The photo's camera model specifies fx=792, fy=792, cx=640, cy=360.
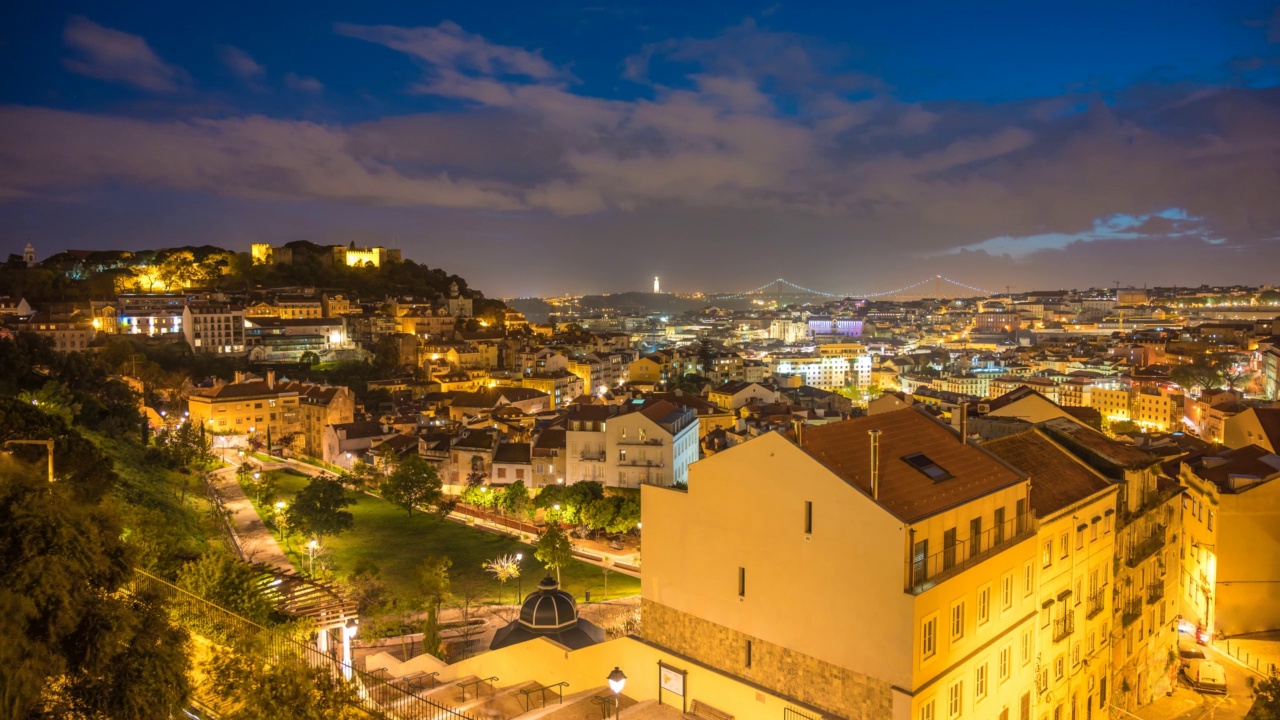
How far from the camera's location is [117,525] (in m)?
8.75

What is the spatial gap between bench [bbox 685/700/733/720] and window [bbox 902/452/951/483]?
4207 mm

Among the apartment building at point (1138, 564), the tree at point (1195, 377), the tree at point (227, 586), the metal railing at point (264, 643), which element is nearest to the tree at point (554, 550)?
the tree at point (227, 586)

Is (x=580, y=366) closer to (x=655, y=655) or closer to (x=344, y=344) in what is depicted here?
(x=344, y=344)

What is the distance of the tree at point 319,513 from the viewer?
2339cm

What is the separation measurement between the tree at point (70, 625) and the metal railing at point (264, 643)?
31.1 inches

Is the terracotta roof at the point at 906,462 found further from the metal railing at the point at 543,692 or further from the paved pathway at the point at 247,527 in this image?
the paved pathway at the point at 247,527

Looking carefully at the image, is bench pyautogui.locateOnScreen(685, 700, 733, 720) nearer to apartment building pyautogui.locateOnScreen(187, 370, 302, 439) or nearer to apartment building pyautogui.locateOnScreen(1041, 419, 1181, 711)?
apartment building pyautogui.locateOnScreen(1041, 419, 1181, 711)

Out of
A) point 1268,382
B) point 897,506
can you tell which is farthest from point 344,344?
point 1268,382

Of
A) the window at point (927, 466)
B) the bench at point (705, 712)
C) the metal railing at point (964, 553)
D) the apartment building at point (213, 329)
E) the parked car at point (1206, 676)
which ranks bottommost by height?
the parked car at point (1206, 676)

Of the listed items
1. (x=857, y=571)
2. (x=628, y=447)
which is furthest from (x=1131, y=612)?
(x=628, y=447)

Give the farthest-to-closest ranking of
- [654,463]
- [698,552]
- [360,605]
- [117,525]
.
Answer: [654,463] < [360,605] < [698,552] < [117,525]

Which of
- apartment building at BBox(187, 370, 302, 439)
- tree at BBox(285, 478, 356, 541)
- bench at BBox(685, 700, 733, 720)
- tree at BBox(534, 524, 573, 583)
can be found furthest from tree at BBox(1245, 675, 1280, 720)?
apartment building at BBox(187, 370, 302, 439)

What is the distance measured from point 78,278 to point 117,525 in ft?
247

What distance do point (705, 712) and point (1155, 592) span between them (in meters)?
10.5
